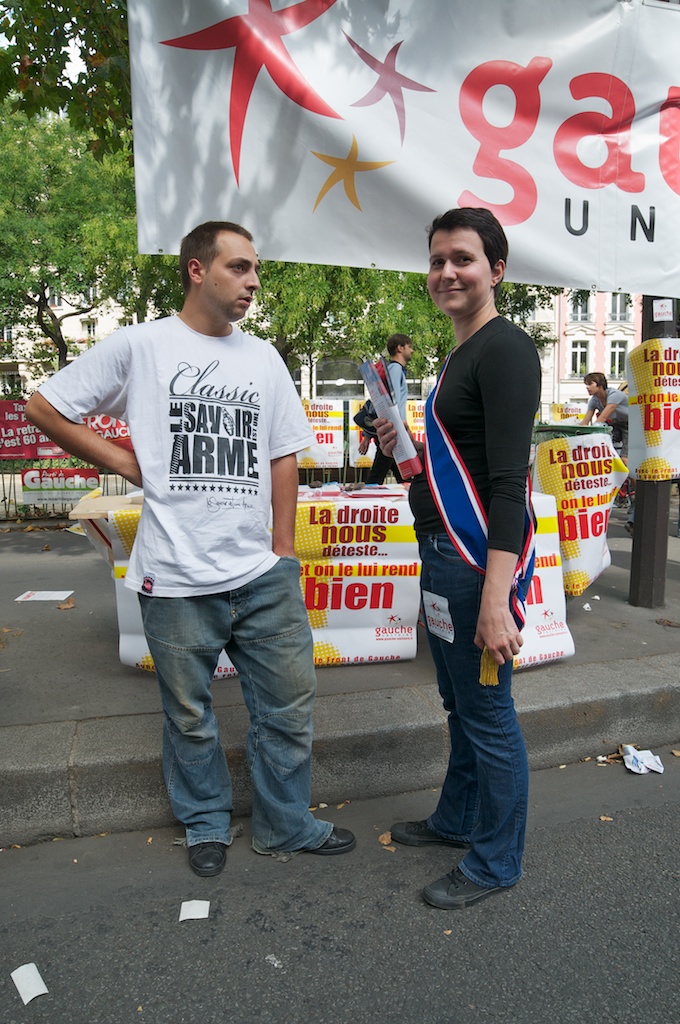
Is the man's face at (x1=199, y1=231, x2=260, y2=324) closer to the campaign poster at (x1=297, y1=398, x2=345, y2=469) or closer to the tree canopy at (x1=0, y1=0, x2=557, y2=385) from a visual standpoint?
the campaign poster at (x1=297, y1=398, x2=345, y2=469)

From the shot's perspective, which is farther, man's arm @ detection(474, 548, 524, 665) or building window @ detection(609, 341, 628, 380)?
building window @ detection(609, 341, 628, 380)

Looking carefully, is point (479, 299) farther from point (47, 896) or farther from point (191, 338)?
point (47, 896)

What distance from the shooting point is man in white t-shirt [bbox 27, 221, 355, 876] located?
237 cm

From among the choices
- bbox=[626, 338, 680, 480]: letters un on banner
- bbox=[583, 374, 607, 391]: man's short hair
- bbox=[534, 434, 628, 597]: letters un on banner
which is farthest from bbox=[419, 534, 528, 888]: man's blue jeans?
bbox=[583, 374, 607, 391]: man's short hair

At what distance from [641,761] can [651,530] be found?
204 centimetres

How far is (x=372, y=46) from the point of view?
3857 mm

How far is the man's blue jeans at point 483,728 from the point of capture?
2.21 meters

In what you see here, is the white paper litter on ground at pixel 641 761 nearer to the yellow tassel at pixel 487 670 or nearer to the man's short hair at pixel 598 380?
the yellow tassel at pixel 487 670

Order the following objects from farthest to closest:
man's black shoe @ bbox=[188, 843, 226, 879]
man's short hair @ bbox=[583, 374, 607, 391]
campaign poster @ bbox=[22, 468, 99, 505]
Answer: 1. man's short hair @ bbox=[583, 374, 607, 391]
2. campaign poster @ bbox=[22, 468, 99, 505]
3. man's black shoe @ bbox=[188, 843, 226, 879]

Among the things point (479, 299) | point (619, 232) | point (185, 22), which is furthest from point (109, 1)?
point (479, 299)

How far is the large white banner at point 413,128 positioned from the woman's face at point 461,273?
1881mm

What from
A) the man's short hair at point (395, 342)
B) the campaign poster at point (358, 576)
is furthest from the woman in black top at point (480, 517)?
the man's short hair at point (395, 342)

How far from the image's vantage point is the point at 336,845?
264cm

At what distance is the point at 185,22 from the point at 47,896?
3687 mm
